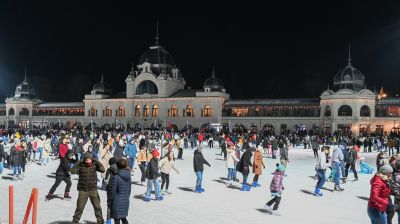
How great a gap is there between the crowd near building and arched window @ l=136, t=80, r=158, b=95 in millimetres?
182

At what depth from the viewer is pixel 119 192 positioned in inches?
326

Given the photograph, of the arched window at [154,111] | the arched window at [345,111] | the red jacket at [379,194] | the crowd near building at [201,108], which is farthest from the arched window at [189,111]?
the red jacket at [379,194]

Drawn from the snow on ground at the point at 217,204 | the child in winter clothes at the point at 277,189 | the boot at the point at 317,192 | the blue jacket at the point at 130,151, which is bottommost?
the snow on ground at the point at 217,204

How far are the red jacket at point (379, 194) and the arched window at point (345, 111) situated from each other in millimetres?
55973

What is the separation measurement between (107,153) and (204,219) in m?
5.87

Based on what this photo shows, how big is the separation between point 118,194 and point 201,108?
6578 cm

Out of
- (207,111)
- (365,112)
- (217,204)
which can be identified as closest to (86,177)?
(217,204)

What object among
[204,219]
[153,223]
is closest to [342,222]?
[204,219]

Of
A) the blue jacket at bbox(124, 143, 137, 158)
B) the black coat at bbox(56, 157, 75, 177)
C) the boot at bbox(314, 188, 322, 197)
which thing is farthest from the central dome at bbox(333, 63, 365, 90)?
the black coat at bbox(56, 157, 75, 177)

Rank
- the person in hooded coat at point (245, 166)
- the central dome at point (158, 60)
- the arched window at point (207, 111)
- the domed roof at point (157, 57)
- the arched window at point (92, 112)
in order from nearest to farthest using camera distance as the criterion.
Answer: the person in hooded coat at point (245, 166), the arched window at point (207, 111), the central dome at point (158, 60), the domed roof at point (157, 57), the arched window at point (92, 112)

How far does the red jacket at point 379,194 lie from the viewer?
732 cm

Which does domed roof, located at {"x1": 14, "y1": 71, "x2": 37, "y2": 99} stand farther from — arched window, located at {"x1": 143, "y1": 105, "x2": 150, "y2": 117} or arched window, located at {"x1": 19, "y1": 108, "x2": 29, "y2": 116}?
arched window, located at {"x1": 143, "y1": 105, "x2": 150, "y2": 117}

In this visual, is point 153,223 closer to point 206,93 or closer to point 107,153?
point 107,153

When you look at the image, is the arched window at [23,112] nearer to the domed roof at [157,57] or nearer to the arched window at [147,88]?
the domed roof at [157,57]
